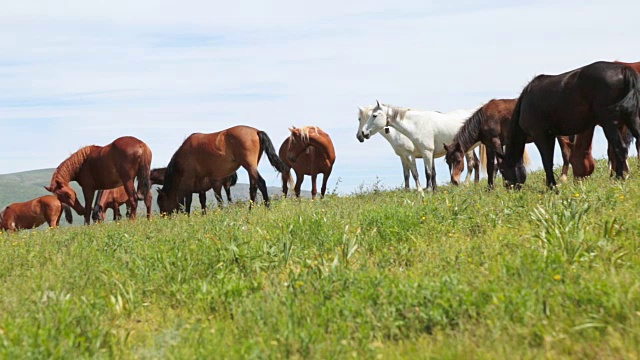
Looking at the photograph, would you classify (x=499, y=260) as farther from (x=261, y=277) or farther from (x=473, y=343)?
(x=261, y=277)

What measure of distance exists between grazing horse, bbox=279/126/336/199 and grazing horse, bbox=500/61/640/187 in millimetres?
9263

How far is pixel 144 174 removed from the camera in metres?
19.5

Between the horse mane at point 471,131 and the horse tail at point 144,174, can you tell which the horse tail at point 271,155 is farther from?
the horse mane at point 471,131

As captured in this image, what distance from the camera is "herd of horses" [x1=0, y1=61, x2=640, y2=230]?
36.3 feet

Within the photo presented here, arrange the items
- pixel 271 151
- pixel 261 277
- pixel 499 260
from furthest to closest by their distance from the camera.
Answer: pixel 271 151 → pixel 261 277 → pixel 499 260

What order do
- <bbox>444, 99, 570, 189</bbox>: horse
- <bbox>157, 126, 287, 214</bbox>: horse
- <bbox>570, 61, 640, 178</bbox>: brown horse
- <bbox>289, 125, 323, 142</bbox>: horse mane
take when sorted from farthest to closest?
<bbox>289, 125, 323, 142</bbox>: horse mane, <bbox>157, 126, 287, 214</bbox>: horse, <bbox>444, 99, 570, 189</bbox>: horse, <bbox>570, 61, 640, 178</bbox>: brown horse

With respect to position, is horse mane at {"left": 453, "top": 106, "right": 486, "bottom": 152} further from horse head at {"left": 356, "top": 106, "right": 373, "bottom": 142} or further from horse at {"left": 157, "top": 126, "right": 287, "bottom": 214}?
horse head at {"left": 356, "top": 106, "right": 373, "bottom": 142}

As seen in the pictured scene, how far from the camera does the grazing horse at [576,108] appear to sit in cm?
1059

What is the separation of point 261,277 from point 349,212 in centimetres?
398

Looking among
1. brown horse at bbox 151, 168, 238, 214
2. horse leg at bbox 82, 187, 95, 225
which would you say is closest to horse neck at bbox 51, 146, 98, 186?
horse leg at bbox 82, 187, 95, 225

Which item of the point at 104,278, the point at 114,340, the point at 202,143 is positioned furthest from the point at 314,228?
the point at 202,143

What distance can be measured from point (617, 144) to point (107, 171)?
14.0 meters

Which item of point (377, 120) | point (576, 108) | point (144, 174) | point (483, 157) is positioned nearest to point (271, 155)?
point (144, 174)

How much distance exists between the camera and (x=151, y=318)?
20.2ft
